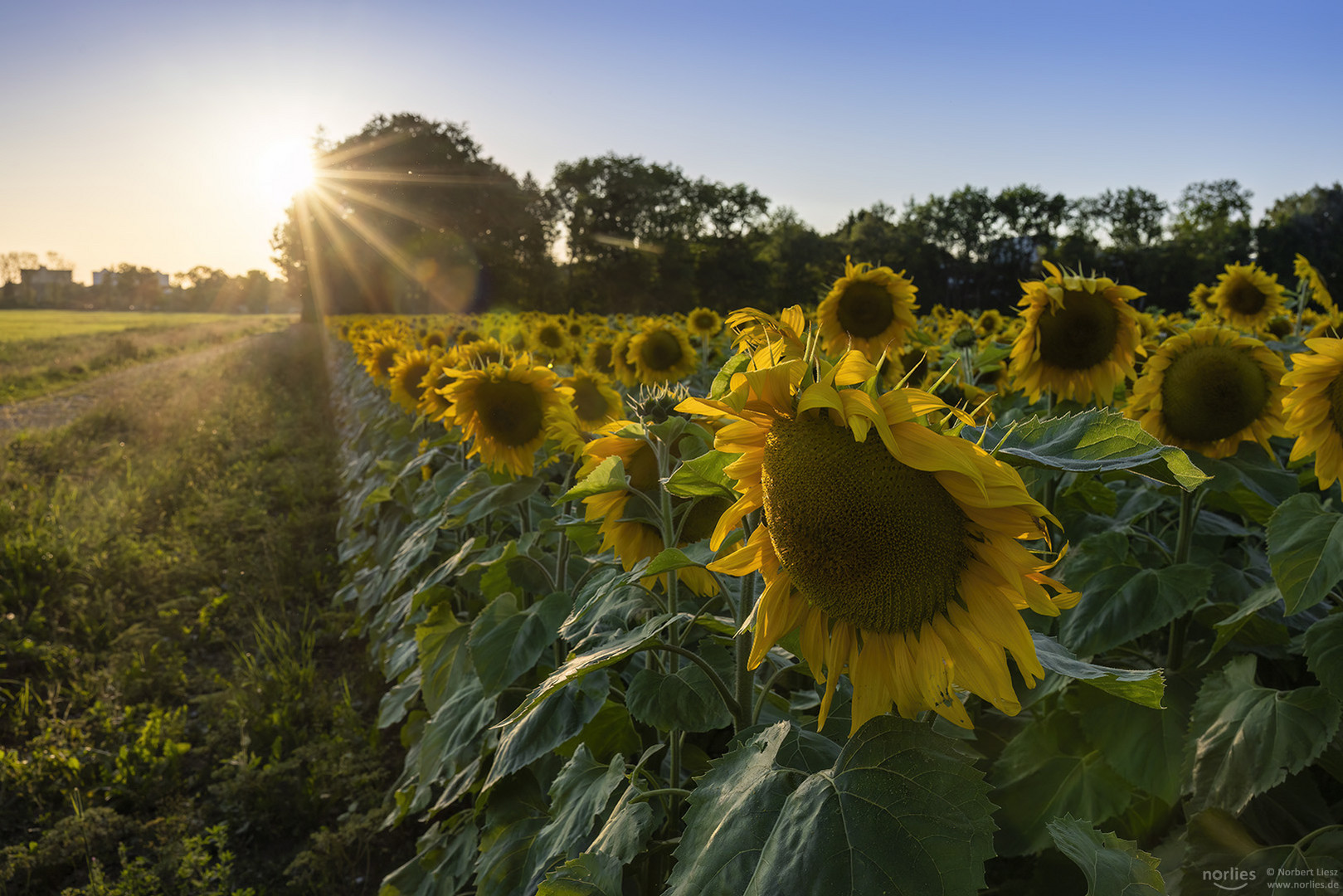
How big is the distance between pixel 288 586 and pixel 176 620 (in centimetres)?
78

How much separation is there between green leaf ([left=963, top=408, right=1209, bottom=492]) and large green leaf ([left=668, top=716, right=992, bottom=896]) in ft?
1.16

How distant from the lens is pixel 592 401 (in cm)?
385

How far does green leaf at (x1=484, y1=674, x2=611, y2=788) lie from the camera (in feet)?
5.49

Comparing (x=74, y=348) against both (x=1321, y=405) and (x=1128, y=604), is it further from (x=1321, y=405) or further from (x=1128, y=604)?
(x=1321, y=405)

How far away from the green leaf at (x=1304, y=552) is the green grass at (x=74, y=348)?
79.7ft

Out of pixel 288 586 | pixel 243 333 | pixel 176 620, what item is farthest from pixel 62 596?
pixel 243 333

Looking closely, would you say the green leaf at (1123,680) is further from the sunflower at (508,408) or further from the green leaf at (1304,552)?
the sunflower at (508,408)

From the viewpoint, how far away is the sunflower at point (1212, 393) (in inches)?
93.8

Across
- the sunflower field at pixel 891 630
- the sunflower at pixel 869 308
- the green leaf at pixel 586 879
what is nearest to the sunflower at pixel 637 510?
the sunflower field at pixel 891 630

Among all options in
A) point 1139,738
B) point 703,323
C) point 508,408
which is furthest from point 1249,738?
point 703,323

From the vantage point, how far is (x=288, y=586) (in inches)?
246

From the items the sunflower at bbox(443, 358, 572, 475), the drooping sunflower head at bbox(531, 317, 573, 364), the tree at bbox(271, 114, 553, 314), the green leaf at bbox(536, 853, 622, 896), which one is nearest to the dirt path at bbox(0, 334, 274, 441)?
the drooping sunflower head at bbox(531, 317, 573, 364)

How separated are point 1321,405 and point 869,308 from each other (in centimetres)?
253

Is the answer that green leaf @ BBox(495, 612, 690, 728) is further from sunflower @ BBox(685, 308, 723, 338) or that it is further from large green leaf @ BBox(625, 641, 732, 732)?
sunflower @ BBox(685, 308, 723, 338)
